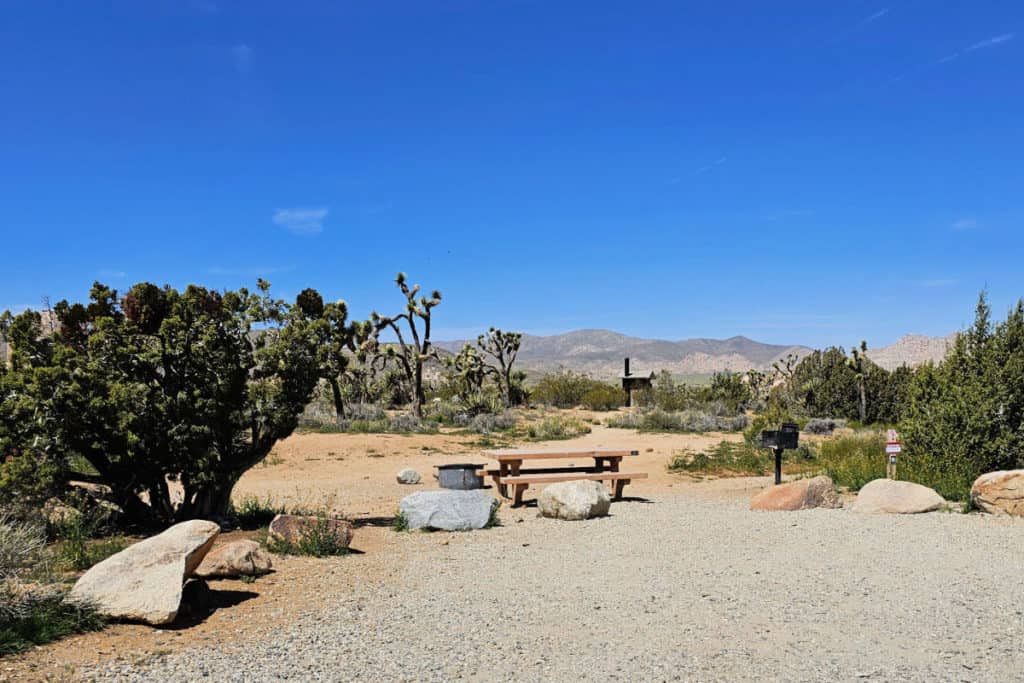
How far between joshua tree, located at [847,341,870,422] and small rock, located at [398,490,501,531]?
25.6 m

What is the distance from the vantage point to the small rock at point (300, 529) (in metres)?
8.80

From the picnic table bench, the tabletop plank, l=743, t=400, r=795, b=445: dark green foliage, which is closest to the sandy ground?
the picnic table bench

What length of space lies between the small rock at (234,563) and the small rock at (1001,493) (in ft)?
31.3

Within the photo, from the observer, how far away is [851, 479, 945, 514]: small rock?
36.4ft

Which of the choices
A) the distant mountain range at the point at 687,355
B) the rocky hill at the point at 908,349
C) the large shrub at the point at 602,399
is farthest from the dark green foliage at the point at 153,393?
the rocky hill at the point at 908,349

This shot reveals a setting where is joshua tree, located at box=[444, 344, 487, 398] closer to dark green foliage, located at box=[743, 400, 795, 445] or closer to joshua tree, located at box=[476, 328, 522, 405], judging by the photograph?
joshua tree, located at box=[476, 328, 522, 405]

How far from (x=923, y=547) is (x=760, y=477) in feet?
26.1

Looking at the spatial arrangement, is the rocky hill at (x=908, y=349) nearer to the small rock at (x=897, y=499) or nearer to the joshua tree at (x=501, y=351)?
the joshua tree at (x=501, y=351)

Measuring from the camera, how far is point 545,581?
7887 mm

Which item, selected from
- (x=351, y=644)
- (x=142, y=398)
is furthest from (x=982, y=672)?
(x=142, y=398)

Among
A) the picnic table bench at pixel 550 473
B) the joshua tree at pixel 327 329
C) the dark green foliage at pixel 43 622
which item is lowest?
the dark green foliage at pixel 43 622

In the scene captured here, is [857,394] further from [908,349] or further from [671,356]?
[671,356]

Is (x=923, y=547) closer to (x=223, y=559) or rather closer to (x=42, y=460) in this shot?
(x=223, y=559)

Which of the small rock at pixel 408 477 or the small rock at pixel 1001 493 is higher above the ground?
the small rock at pixel 1001 493
